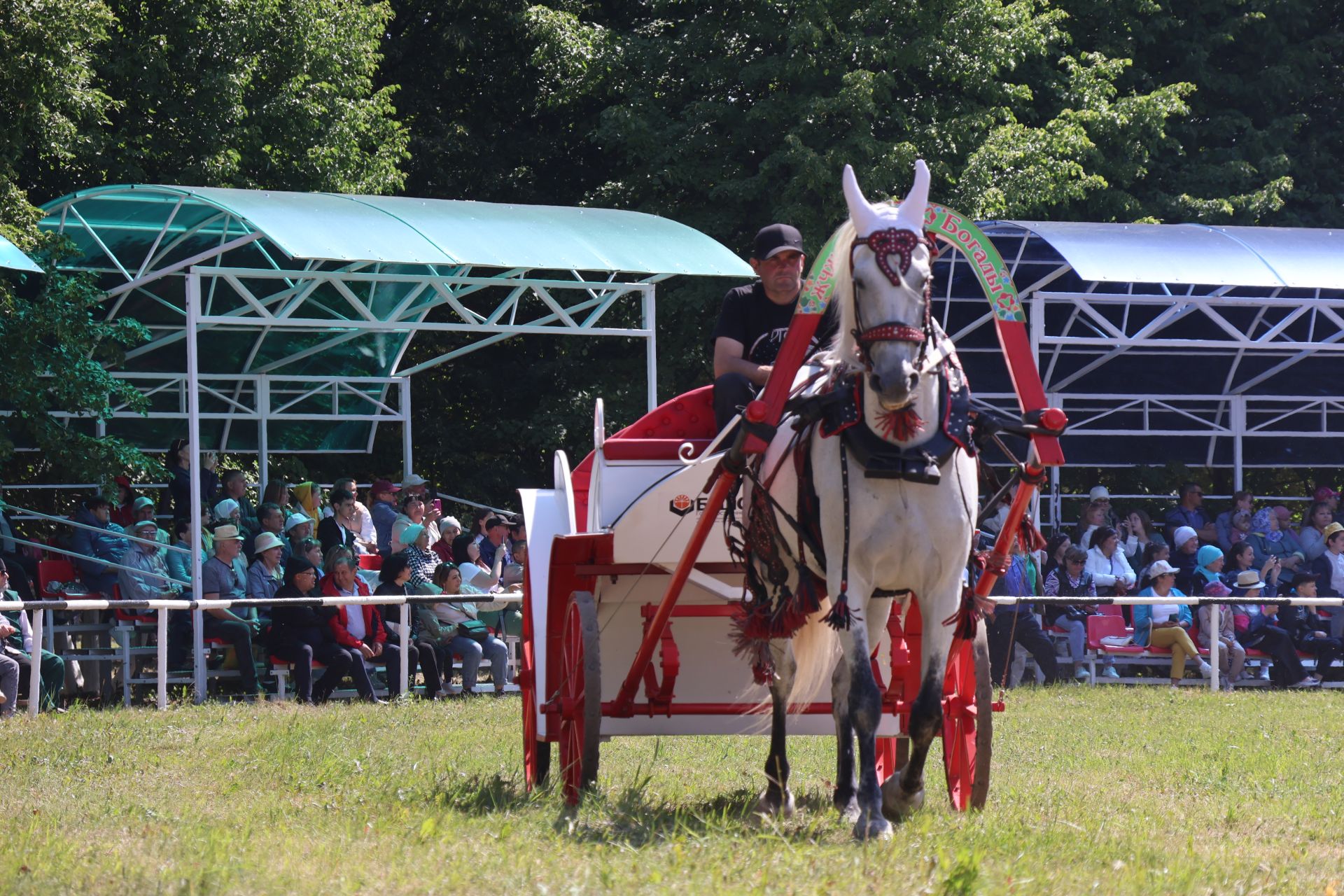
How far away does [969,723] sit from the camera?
6926 millimetres

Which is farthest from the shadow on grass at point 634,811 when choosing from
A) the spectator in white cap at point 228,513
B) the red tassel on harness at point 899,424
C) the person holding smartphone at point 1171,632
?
the person holding smartphone at point 1171,632

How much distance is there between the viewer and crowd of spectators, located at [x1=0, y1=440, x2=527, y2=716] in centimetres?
1288

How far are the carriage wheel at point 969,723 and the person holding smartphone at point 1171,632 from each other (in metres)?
8.25

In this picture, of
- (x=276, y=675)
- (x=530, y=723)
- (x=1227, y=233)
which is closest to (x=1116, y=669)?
(x=1227, y=233)

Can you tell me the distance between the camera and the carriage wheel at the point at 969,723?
21.4ft

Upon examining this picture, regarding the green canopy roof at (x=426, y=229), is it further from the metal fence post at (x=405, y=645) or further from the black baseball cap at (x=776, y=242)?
the black baseball cap at (x=776, y=242)

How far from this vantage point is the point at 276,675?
13.1 m

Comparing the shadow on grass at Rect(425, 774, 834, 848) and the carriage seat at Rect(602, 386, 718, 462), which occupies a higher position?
the carriage seat at Rect(602, 386, 718, 462)

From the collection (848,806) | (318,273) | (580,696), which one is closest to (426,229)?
(318,273)

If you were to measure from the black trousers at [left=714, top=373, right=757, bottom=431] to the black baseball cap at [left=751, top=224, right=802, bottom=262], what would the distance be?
552mm

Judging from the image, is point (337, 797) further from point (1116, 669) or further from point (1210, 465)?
point (1210, 465)

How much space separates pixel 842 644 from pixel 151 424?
1401 cm

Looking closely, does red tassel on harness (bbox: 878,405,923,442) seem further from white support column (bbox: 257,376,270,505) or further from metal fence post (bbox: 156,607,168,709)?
white support column (bbox: 257,376,270,505)

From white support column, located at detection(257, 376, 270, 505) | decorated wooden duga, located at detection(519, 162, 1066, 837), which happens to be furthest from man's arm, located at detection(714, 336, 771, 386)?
white support column, located at detection(257, 376, 270, 505)
